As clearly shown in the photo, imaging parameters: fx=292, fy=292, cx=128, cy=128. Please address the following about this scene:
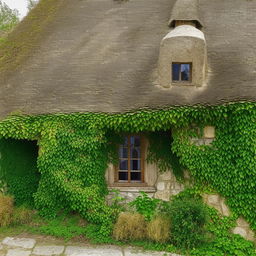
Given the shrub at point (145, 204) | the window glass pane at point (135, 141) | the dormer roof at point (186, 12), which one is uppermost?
the dormer roof at point (186, 12)

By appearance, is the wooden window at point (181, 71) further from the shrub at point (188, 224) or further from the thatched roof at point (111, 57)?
the shrub at point (188, 224)

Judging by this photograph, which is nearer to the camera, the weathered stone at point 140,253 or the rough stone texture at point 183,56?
the weathered stone at point 140,253

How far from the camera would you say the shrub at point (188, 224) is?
23.1 feet

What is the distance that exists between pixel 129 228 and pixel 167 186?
165cm

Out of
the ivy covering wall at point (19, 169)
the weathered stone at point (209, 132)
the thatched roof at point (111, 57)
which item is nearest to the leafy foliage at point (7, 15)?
the thatched roof at point (111, 57)

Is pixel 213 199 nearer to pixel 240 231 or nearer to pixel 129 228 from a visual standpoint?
pixel 240 231

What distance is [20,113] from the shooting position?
302 inches

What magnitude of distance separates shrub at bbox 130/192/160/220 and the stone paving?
3.77 feet

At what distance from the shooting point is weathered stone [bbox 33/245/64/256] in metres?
6.96

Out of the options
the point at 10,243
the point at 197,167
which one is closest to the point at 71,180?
the point at 10,243

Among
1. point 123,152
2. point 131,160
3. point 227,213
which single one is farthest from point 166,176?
point 227,213

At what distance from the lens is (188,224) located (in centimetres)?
704

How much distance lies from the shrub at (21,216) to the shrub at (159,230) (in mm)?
3500

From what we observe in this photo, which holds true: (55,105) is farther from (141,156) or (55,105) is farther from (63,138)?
(141,156)
